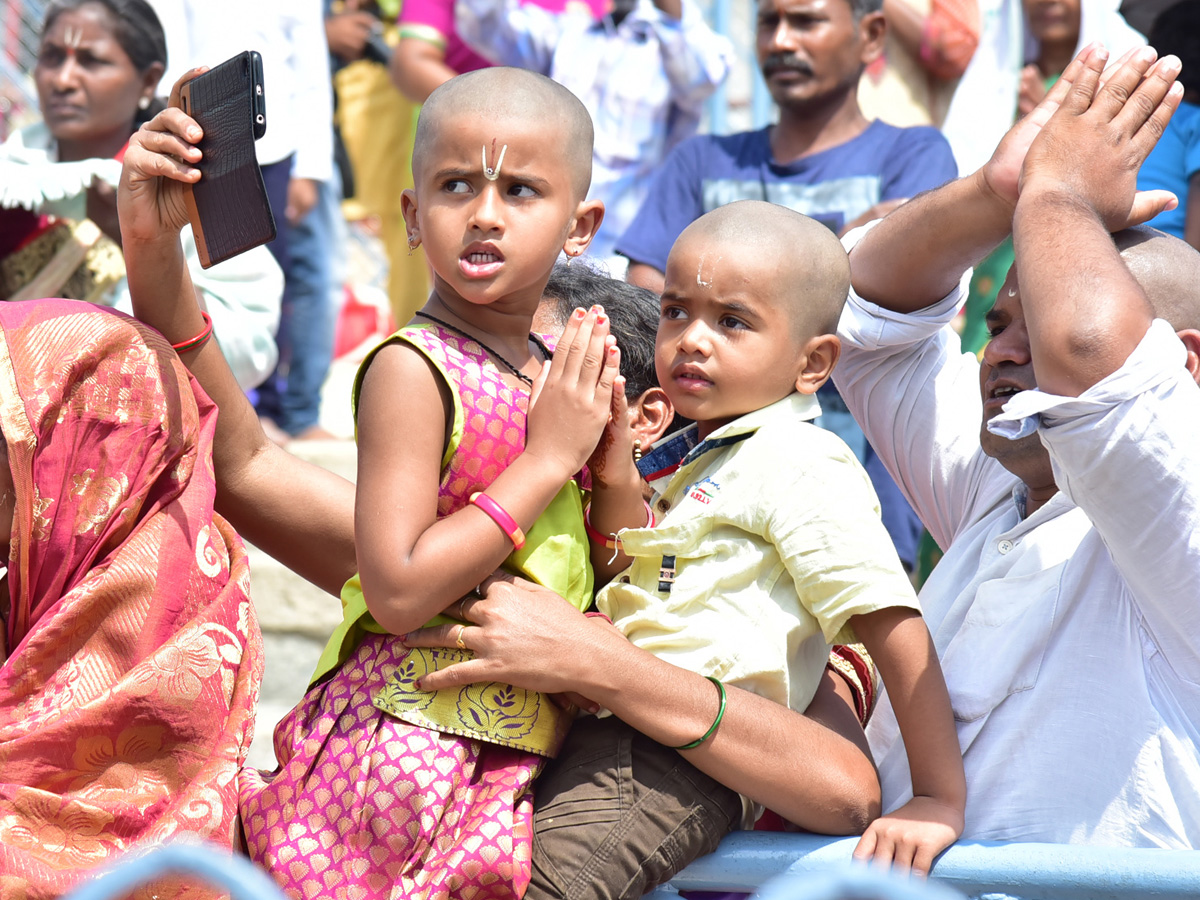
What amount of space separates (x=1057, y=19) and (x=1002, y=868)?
13.0 ft

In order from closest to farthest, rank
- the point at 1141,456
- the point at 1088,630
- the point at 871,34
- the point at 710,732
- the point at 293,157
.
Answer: the point at 1141,456 → the point at 710,732 → the point at 1088,630 → the point at 871,34 → the point at 293,157

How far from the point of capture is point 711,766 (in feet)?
6.59

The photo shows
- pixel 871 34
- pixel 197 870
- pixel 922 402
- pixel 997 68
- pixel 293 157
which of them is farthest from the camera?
pixel 293 157

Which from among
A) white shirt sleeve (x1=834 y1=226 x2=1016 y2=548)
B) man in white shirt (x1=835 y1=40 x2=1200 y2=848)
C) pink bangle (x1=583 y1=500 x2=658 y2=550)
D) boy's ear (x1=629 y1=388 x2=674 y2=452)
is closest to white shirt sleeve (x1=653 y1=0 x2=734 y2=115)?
white shirt sleeve (x1=834 y1=226 x2=1016 y2=548)

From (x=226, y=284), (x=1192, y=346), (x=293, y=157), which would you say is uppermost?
(x=1192, y=346)

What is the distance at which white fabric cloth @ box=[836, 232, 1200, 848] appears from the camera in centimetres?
186

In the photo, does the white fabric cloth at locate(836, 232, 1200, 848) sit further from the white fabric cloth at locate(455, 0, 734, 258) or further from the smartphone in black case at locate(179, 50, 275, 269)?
the white fabric cloth at locate(455, 0, 734, 258)

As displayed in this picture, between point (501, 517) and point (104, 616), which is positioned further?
point (104, 616)

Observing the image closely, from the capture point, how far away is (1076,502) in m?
1.94

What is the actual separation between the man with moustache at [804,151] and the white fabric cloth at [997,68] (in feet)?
1.97

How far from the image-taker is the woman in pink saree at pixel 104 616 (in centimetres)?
197

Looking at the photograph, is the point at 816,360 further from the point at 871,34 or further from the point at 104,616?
the point at 871,34

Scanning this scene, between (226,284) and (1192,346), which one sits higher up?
(1192,346)

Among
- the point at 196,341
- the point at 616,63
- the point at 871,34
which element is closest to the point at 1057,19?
the point at 871,34
